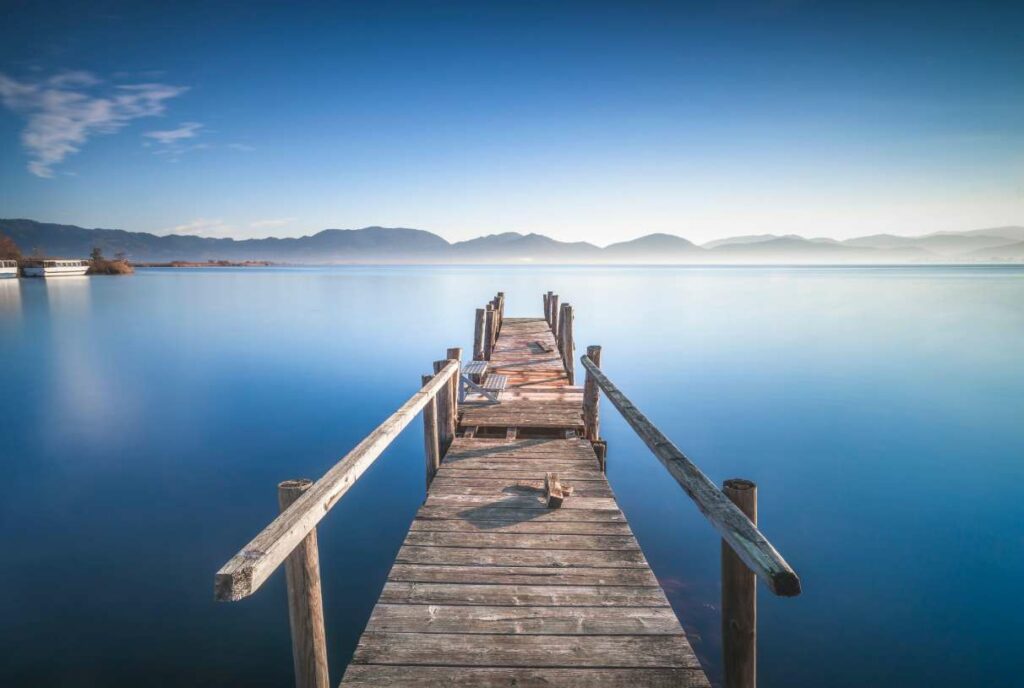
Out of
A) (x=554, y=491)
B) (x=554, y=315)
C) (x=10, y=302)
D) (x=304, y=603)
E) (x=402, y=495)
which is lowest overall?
(x=402, y=495)

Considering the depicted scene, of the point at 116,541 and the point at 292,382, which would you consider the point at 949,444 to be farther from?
the point at 292,382

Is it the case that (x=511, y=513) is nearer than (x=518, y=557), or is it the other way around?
(x=518, y=557)

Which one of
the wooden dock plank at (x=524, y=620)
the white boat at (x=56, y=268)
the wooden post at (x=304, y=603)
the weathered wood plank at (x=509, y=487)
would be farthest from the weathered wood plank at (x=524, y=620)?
the white boat at (x=56, y=268)

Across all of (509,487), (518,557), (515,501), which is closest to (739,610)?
(518,557)

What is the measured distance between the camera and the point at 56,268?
84562mm

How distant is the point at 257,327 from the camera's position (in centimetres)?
3278

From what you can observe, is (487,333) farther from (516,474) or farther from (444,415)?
(516,474)

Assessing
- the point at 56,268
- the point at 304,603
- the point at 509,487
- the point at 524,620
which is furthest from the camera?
the point at 56,268

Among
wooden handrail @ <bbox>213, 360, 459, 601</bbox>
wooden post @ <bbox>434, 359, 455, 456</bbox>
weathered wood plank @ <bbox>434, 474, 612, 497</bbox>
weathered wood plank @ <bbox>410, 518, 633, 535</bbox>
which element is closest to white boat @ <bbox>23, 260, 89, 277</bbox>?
wooden post @ <bbox>434, 359, 455, 456</bbox>

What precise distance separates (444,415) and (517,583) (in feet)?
11.2

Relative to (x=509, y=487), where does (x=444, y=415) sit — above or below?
above

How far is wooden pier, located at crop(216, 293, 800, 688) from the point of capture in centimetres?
291

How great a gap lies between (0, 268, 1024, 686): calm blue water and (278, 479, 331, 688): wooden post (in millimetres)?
3388

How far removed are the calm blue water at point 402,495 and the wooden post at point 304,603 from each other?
3.39 metres
